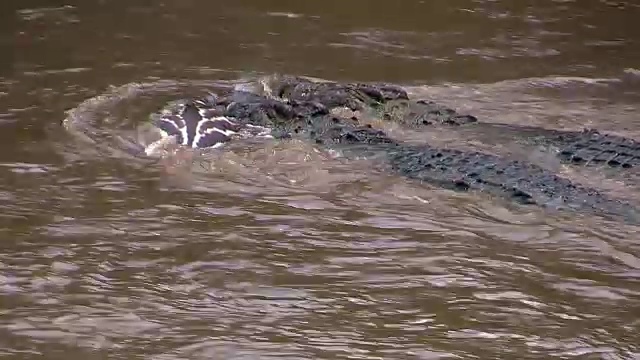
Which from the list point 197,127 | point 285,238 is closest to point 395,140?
point 197,127

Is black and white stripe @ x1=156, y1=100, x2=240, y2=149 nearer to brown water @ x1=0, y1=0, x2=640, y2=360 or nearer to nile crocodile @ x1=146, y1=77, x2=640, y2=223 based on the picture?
nile crocodile @ x1=146, y1=77, x2=640, y2=223

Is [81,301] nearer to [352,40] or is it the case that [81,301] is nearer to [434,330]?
→ [434,330]

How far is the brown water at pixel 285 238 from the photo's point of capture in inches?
163

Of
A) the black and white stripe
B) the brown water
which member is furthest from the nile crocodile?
the brown water

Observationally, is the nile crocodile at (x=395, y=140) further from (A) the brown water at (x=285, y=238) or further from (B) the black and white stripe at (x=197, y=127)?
(A) the brown water at (x=285, y=238)

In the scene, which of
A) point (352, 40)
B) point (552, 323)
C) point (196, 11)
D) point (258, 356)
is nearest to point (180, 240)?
point (258, 356)

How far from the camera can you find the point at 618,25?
1019cm

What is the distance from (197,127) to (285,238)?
1.82 meters

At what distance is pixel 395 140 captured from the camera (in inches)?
261

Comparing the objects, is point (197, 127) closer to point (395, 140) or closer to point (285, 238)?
point (395, 140)

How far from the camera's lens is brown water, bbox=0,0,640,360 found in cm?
415

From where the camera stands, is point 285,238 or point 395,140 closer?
point 285,238

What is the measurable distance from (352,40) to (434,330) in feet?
18.0

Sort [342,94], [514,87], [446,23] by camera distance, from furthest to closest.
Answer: [446,23] < [514,87] < [342,94]
